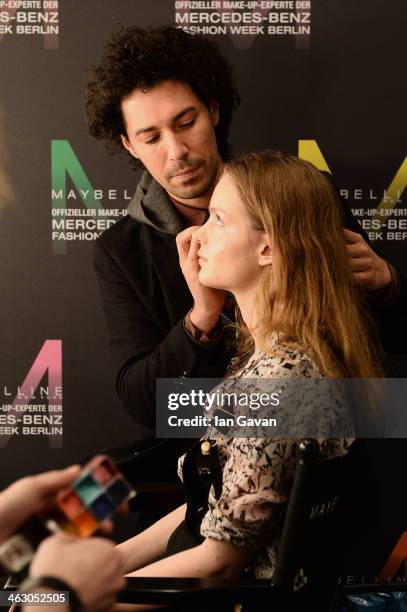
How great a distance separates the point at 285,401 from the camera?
116cm

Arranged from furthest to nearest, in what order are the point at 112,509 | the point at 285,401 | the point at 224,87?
the point at 224,87 → the point at 285,401 → the point at 112,509

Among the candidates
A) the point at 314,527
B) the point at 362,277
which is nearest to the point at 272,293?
the point at 362,277

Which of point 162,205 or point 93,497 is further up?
point 162,205

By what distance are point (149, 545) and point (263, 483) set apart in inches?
16.2

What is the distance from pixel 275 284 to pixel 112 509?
0.72m

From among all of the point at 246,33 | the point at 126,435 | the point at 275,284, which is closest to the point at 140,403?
the point at 126,435

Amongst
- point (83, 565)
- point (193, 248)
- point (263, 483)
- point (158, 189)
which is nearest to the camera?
point (83, 565)

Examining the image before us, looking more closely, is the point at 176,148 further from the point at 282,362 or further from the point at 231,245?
the point at 282,362

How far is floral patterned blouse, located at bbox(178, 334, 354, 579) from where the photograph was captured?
111 cm

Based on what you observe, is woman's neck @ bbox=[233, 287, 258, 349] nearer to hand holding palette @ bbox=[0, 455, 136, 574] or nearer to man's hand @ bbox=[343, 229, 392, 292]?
man's hand @ bbox=[343, 229, 392, 292]

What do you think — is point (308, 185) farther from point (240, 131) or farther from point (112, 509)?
point (112, 509)

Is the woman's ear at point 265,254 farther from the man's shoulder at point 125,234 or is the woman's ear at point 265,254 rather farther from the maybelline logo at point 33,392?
the maybelline logo at point 33,392

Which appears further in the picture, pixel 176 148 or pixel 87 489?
Answer: pixel 176 148

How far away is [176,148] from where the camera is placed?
1604 mm
